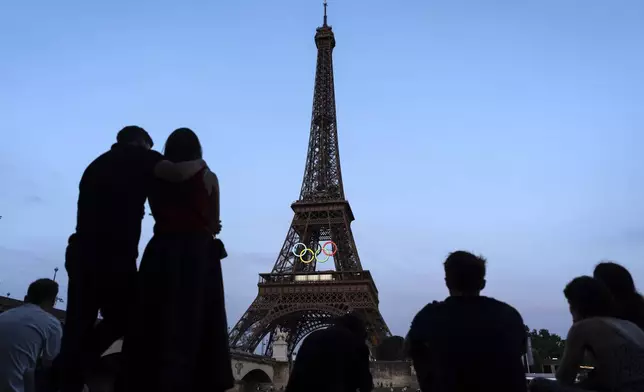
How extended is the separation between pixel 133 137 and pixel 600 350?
12.4ft

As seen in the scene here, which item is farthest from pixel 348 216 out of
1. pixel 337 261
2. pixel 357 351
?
pixel 357 351

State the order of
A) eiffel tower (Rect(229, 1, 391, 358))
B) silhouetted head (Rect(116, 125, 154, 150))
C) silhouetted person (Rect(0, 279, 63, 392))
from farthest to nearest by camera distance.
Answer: eiffel tower (Rect(229, 1, 391, 358))
silhouetted person (Rect(0, 279, 63, 392))
silhouetted head (Rect(116, 125, 154, 150))

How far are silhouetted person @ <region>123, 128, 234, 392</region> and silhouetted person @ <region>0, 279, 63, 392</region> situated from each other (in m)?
1.67

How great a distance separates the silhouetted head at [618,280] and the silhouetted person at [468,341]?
51.1 inches

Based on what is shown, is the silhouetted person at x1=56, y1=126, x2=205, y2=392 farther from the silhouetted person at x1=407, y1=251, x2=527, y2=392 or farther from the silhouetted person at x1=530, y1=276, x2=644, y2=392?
the silhouetted person at x1=530, y1=276, x2=644, y2=392

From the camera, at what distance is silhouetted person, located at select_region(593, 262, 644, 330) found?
437 cm

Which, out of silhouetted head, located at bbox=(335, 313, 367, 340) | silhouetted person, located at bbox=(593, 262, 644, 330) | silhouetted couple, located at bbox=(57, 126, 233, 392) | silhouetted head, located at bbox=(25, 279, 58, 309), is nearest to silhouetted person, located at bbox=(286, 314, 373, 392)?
silhouetted head, located at bbox=(335, 313, 367, 340)

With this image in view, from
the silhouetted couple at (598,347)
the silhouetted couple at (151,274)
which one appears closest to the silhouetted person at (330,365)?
the silhouetted couple at (151,274)

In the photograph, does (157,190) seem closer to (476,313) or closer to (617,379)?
(476,313)

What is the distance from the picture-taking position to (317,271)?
44688 mm

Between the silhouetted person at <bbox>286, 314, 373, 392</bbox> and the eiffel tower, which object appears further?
the eiffel tower

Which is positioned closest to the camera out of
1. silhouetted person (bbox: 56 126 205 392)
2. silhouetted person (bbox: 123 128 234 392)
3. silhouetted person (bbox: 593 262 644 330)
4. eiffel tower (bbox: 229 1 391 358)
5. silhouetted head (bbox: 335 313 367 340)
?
silhouetted person (bbox: 123 128 234 392)

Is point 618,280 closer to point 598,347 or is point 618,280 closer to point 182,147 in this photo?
point 598,347

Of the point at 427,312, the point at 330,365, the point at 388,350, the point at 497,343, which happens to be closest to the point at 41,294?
the point at 330,365
